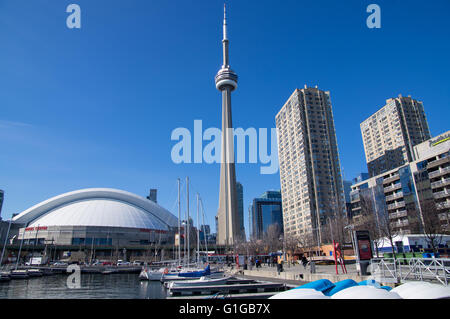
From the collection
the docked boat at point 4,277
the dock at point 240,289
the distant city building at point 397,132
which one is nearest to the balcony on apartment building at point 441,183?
the dock at point 240,289

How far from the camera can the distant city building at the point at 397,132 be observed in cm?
11331

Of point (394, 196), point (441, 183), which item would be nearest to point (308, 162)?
point (394, 196)

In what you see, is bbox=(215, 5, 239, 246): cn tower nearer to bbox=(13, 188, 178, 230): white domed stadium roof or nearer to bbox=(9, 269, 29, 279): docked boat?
bbox=(13, 188, 178, 230): white domed stadium roof

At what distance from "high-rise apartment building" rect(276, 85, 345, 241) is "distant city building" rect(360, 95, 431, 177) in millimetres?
26190

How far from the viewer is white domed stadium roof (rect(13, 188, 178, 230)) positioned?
108750 mm

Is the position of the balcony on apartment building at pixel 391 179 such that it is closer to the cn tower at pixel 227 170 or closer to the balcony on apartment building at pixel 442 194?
the balcony on apartment building at pixel 442 194

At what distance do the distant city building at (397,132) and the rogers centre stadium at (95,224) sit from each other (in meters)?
98.5

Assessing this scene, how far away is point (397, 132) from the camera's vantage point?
381ft

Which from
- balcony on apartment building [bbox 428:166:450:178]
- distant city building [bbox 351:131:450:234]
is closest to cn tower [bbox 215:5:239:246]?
distant city building [bbox 351:131:450:234]

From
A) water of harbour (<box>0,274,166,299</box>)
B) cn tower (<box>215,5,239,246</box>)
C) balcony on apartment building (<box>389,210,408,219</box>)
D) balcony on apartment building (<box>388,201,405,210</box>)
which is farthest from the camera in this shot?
cn tower (<box>215,5,239,246</box>)

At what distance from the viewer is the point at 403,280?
14344 millimetres
